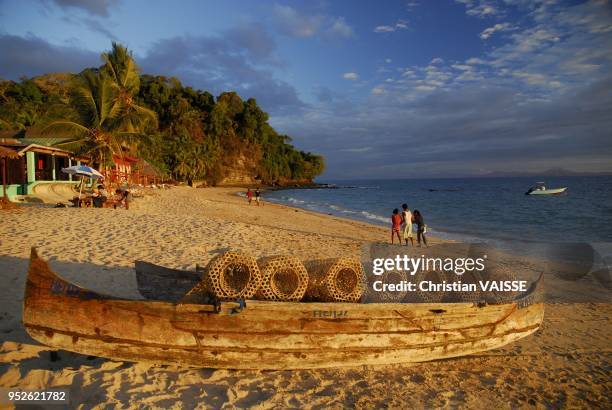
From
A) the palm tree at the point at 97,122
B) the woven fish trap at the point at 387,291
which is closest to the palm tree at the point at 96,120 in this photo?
the palm tree at the point at 97,122

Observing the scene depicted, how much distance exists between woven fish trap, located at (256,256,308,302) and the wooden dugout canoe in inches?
10.4

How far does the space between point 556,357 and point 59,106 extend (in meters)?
24.3

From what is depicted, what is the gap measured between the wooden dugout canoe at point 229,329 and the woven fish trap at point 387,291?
1.94ft

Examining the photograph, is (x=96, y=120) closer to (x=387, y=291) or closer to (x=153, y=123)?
(x=387, y=291)

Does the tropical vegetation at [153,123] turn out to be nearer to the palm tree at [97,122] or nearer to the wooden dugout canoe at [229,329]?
the palm tree at [97,122]

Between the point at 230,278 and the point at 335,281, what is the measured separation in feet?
4.25

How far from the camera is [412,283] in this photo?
16.4 ft

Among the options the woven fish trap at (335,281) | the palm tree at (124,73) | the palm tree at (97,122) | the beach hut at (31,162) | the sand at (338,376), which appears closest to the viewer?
the sand at (338,376)

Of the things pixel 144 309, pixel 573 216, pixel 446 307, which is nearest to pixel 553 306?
pixel 446 307

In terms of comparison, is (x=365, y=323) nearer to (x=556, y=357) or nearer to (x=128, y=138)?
(x=556, y=357)

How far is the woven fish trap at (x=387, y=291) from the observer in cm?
448

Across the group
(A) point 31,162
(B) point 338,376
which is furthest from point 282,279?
(A) point 31,162

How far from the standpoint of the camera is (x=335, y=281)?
4191 millimetres

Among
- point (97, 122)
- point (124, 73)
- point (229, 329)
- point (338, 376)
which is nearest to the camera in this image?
point (229, 329)
